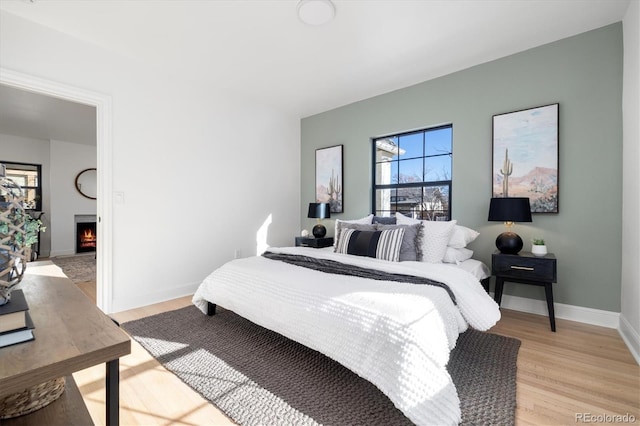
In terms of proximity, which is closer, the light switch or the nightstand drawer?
the nightstand drawer

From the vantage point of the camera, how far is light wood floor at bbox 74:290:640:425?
153 cm

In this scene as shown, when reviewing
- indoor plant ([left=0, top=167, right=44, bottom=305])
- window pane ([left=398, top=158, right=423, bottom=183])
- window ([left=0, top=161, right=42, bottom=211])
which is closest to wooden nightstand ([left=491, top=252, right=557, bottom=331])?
window pane ([left=398, top=158, right=423, bottom=183])

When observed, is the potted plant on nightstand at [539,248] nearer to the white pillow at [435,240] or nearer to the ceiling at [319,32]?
the white pillow at [435,240]

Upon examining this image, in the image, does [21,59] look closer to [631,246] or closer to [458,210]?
[458,210]

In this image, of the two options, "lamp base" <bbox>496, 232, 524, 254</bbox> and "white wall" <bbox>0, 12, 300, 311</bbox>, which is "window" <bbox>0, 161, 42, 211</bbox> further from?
"lamp base" <bbox>496, 232, 524, 254</bbox>

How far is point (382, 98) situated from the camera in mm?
4035

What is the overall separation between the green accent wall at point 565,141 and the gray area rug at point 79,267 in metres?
4.97

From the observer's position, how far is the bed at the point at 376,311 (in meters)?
1.34

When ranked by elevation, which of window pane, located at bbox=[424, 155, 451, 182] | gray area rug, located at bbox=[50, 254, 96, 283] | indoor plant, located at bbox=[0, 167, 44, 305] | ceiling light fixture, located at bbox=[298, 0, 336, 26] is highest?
ceiling light fixture, located at bbox=[298, 0, 336, 26]

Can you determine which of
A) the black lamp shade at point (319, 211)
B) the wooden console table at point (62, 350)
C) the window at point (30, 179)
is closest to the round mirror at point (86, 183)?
the window at point (30, 179)

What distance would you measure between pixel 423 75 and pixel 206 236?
3.27m

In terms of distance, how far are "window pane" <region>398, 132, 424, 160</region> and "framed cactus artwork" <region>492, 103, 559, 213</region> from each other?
88 cm

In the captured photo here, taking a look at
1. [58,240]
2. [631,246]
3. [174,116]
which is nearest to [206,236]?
[174,116]

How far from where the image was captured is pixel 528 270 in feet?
8.60
